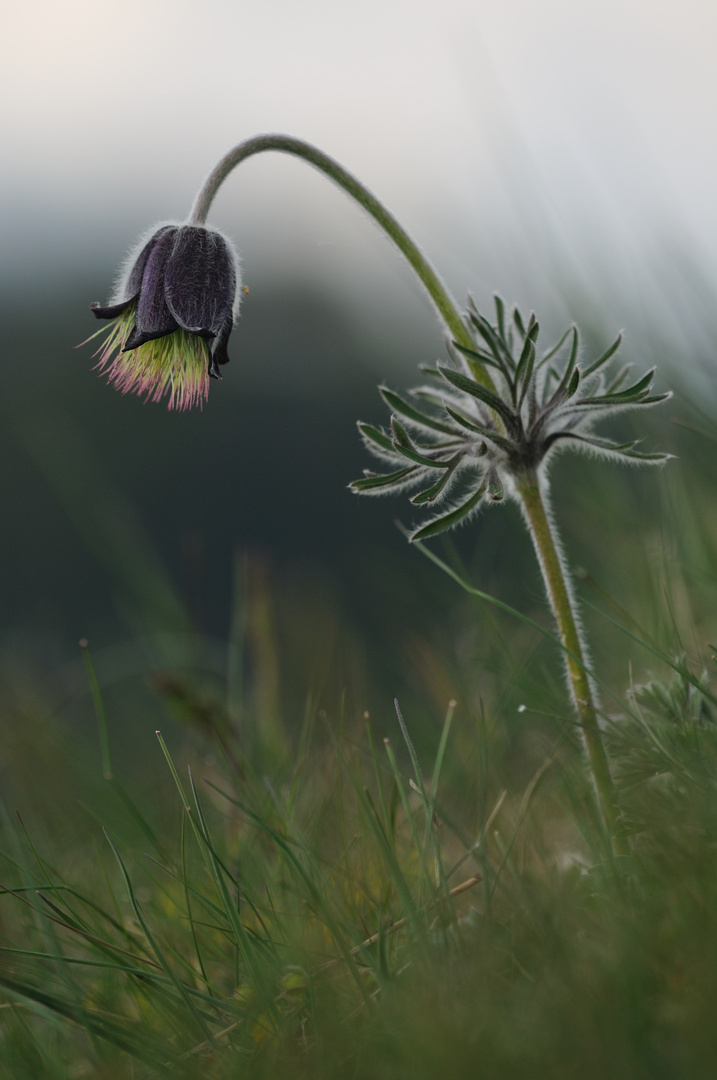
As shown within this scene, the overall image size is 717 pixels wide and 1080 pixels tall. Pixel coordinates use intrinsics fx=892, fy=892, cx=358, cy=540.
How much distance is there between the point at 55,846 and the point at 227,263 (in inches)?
66.3

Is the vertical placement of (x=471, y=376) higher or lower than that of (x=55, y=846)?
higher

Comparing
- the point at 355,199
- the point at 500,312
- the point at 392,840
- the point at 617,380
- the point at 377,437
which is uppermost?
the point at 355,199

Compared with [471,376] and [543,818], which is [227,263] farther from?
[543,818]

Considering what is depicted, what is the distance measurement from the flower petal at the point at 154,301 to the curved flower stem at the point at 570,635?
2.97 ft

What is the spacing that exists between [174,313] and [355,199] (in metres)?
0.56

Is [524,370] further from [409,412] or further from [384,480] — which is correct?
[384,480]

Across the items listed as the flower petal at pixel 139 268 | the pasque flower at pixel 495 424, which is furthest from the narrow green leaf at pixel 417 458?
the flower petal at pixel 139 268

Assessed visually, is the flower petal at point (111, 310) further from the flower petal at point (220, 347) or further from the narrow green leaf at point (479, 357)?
the narrow green leaf at point (479, 357)

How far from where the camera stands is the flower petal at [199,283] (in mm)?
2076

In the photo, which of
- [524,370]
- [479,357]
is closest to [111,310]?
[479,357]

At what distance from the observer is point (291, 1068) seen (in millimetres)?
1167

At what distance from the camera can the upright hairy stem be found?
75.6 inches

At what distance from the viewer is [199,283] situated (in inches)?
82.4

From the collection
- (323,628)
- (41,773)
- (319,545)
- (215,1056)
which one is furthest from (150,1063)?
(319,545)
